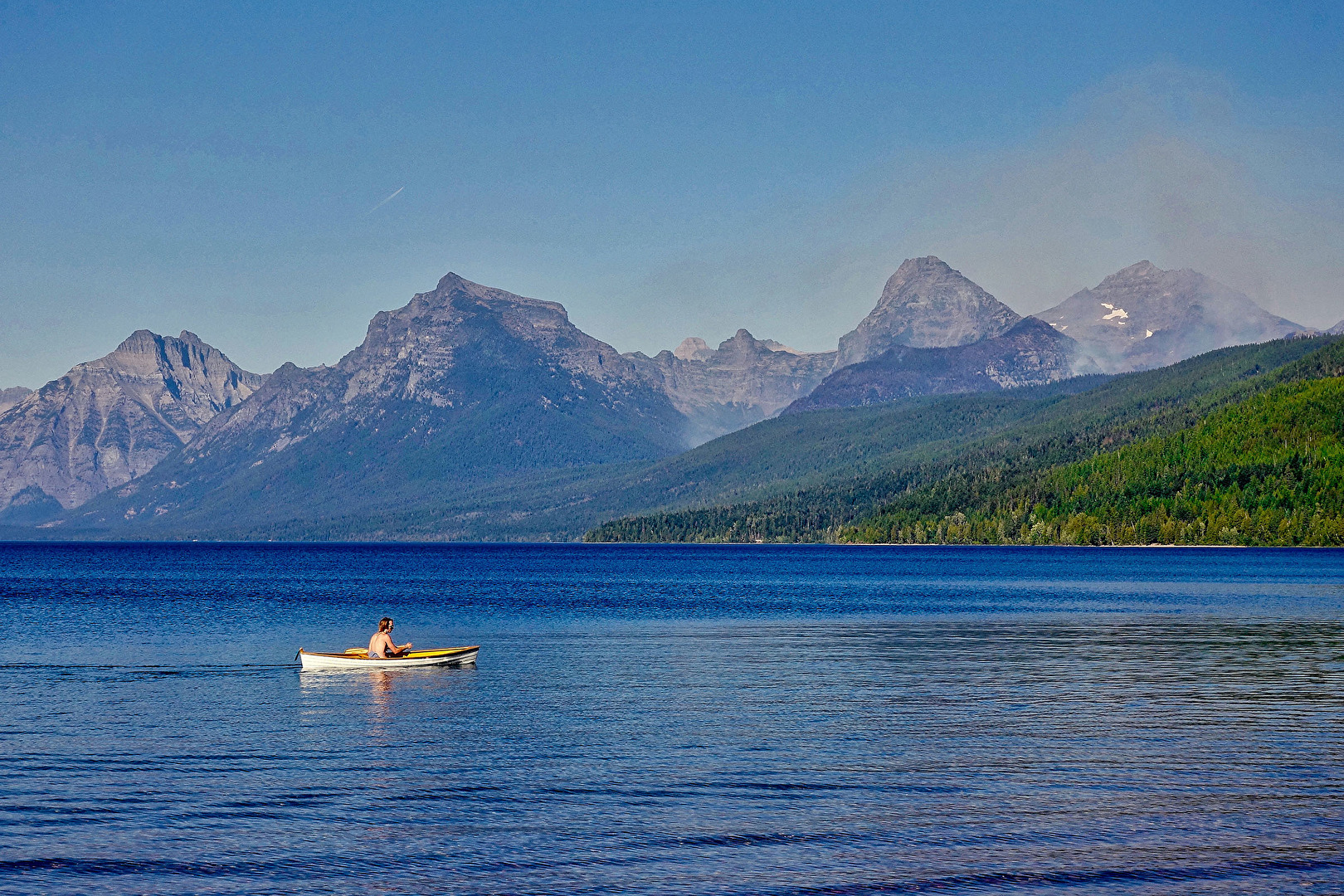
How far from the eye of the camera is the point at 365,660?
238 feet

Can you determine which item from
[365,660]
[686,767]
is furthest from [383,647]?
[686,767]

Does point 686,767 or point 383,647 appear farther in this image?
point 383,647

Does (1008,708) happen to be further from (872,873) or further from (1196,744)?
(872,873)

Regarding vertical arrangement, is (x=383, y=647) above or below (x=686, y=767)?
above

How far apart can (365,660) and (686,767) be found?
34.3 metres

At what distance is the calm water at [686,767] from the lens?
104 feet

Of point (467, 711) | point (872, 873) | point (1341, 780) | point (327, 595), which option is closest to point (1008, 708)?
point (1341, 780)

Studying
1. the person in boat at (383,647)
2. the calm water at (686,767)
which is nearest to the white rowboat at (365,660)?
the person in boat at (383,647)

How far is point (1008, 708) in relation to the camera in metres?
56.8

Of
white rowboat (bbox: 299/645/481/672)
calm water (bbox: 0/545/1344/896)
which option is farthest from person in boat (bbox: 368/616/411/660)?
calm water (bbox: 0/545/1344/896)

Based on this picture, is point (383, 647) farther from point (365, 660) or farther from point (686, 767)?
point (686, 767)

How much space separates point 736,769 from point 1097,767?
12364 millimetres

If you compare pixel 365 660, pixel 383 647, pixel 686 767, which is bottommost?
pixel 686 767

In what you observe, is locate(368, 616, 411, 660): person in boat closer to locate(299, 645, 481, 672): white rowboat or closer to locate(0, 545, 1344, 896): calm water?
locate(299, 645, 481, 672): white rowboat
